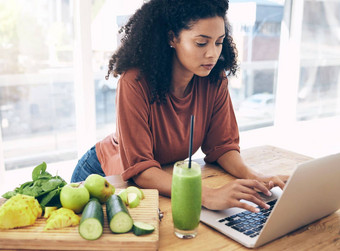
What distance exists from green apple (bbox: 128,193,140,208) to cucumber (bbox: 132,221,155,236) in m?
0.11

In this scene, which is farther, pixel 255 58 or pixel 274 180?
pixel 255 58

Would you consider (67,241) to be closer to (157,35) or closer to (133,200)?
(133,200)

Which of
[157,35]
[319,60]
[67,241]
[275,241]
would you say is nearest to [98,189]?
[67,241]

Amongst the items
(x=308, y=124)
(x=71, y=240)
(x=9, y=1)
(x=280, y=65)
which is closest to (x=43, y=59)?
(x=9, y=1)

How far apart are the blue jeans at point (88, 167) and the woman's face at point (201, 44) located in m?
0.58

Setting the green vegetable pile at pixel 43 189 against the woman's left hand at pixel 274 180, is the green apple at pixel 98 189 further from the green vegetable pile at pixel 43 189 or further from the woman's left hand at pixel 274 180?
the woman's left hand at pixel 274 180

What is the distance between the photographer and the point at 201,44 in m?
1.35

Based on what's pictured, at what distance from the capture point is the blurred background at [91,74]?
8.46 ft

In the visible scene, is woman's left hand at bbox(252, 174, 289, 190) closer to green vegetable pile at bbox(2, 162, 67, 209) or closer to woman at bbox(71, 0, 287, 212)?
woman at bbox(71, 0, 287, 212)

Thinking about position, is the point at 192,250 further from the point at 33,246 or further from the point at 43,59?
the point at 43,59

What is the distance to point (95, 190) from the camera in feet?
3.26

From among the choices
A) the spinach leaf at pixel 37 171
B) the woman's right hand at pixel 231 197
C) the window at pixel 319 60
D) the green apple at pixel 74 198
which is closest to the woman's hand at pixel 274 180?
the woman's right hand at pixel 231 197

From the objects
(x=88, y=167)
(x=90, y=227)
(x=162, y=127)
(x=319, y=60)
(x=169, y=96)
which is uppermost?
(x=319, y=60)

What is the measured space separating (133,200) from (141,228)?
0.15 metres
